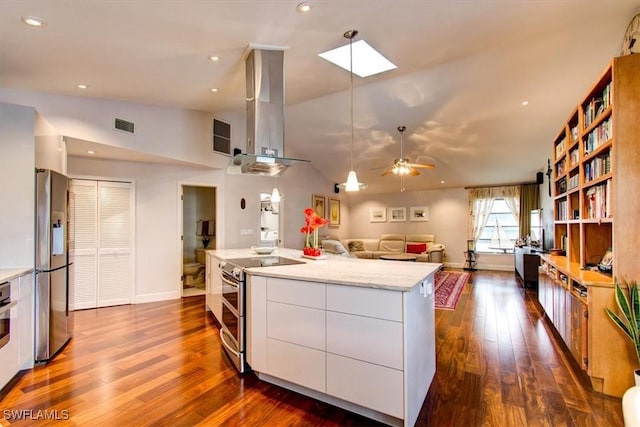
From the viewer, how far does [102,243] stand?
4621mm

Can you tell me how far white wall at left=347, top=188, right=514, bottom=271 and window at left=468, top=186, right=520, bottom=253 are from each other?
193mm

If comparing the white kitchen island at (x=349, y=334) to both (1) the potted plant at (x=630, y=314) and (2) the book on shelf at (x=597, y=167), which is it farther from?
(2) the book on shelf at (x=597, y=167)

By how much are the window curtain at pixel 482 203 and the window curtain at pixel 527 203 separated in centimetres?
21

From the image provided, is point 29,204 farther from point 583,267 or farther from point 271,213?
point 583,267

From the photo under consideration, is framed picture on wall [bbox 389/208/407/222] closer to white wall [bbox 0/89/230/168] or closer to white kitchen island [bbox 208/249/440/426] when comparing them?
white wall [bbox 0/89/230/168]

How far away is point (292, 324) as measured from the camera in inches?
89.7

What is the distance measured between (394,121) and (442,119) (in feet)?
2.55

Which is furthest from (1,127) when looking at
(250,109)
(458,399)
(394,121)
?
(394,121)

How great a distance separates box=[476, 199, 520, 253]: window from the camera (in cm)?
823

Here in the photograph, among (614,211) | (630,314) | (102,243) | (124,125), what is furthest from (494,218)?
(102,243)

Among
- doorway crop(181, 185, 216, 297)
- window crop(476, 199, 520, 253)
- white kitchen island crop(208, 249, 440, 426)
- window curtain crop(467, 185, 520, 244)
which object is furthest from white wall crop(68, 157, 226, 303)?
window crop(476, 199, 520, 253)

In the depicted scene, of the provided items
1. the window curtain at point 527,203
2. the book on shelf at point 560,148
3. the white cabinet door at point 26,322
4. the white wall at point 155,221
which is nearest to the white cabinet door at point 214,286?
the white wall at point 155,221

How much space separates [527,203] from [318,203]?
524 cm

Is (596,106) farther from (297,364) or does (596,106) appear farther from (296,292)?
(297,364)
